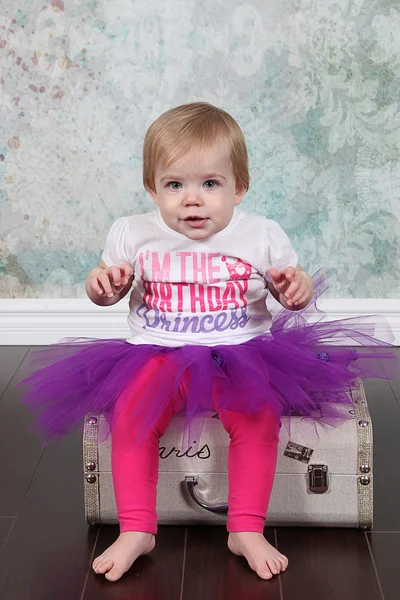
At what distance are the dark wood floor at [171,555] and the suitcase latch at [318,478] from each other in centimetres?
8

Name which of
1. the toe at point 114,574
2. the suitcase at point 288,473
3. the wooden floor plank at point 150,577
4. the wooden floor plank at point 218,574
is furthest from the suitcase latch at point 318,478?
the toe at point 114,574

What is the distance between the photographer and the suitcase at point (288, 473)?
58.7 inches

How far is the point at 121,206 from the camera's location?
229 cm

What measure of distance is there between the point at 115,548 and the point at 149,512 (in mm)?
74

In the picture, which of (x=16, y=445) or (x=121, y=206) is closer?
(x=16, y=445)

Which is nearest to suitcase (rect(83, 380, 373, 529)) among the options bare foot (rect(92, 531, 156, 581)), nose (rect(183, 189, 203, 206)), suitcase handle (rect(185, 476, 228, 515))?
suitcase handle (rect(185, 476, 228, 515))

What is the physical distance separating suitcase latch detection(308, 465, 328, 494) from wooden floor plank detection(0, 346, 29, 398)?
0.85m

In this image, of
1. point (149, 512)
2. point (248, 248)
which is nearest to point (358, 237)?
point (248, 248)

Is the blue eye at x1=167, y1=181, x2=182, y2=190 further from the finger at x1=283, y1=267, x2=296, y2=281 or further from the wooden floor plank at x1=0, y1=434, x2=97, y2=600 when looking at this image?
the wooden floor plank at x1=0, y1=434, x2=97, y2=600

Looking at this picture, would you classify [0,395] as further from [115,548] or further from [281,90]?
[281,90]

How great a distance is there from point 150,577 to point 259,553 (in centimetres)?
17

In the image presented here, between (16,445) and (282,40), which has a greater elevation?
(282,40)

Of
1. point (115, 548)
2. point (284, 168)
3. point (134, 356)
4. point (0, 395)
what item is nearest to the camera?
point (115, 548)

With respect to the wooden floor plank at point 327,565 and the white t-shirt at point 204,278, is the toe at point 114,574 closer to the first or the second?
the wooden floor plank at point 327,565
